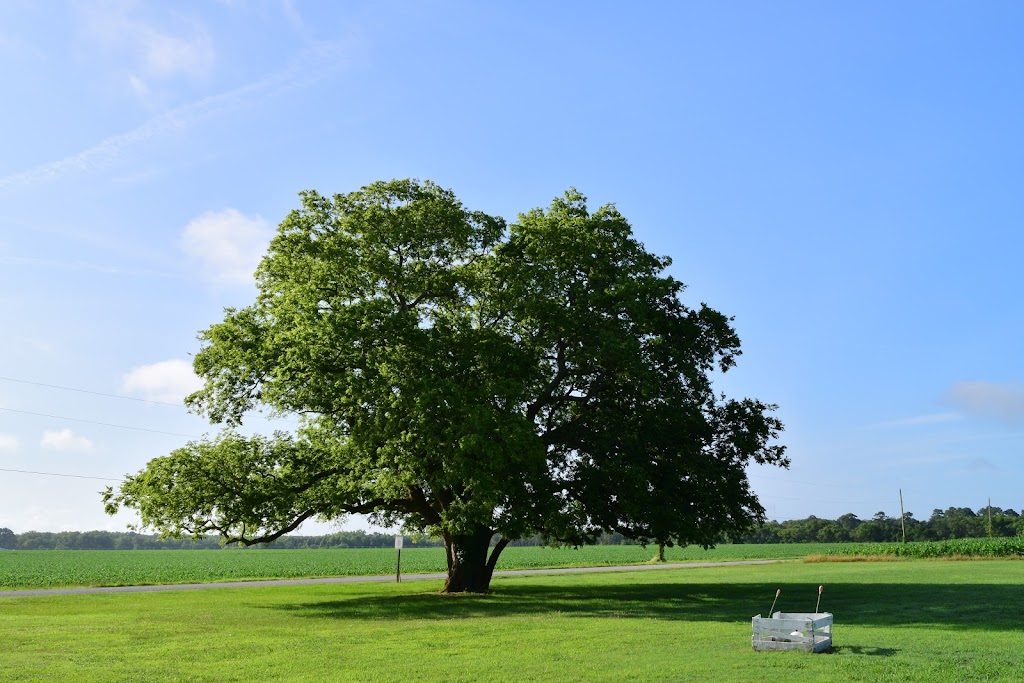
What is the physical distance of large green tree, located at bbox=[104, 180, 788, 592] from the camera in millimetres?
29078

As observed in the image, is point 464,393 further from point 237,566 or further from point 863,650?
point 237,566

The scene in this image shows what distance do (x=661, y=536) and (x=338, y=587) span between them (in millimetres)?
15939

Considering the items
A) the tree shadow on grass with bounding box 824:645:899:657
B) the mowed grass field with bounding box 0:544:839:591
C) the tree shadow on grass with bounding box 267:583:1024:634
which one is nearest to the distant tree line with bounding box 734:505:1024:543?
the mowed grass field with bounding box 0:544:839:591

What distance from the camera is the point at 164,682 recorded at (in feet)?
46.1

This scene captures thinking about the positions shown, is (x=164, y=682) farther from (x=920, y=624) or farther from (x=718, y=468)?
(x=718, y=468)

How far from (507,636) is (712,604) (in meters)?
11.1

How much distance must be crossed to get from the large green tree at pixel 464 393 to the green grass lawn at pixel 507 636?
3.27 metres

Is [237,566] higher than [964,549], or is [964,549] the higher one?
[964,549]

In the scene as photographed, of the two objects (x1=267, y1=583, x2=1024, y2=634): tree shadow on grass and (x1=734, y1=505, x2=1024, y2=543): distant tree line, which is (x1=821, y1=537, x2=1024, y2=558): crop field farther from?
(x1=734, y1=505, x2=1024, y2=543): distant tree line

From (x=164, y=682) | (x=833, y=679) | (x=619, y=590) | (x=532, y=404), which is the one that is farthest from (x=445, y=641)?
(x=619, y=590)

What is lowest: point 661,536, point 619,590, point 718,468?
point 619,590

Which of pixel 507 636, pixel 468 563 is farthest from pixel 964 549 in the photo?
pixel 507 636

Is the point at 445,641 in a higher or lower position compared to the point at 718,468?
lower

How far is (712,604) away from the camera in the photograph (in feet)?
93.3
